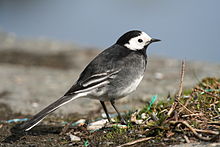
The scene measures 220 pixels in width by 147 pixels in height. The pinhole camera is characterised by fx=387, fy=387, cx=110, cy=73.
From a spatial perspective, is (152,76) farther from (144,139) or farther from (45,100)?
(144,139)

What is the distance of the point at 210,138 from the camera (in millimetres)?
3254

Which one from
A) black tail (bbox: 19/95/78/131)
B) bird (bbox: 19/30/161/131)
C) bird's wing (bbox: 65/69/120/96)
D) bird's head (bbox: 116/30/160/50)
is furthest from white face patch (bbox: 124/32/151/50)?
black tail (bbox: 19/95/78/131)

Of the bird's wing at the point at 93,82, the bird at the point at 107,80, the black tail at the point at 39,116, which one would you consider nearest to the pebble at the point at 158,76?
the bird at the point at 107,80

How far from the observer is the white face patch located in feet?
15.7

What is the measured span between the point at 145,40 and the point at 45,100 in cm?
246

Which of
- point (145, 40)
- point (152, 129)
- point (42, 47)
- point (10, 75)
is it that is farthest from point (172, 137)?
point (42, 47)

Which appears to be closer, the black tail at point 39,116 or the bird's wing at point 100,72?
the black tail at point 39,116

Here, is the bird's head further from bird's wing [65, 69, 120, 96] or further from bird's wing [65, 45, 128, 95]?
bird's wing [65, 69, 120, 96]

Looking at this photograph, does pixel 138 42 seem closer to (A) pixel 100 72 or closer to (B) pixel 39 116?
(A) pixel 100 72

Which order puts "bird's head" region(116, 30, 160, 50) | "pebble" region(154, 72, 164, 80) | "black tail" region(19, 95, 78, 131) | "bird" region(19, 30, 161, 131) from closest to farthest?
1. "black tail" region(19, 95, 78, 131)
2. "bird" region(19, 30, 161, 131)
3. "bird's head" region(116, 30, 160, 50)
4. "pebble" region(154, 72, 164, 80)

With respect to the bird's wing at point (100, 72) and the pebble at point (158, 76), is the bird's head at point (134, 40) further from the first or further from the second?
the pebble at point (158, 76)

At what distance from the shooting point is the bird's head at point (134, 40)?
4.77 meters

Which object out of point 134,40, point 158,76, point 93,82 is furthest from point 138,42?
point 158,76

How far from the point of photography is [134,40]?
4.78 metres
